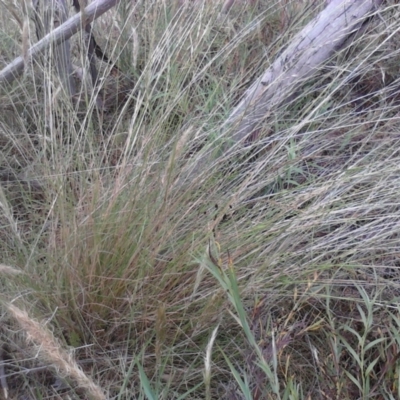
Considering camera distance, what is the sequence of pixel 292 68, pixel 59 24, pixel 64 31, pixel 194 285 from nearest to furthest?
1. pixel 194 285
2. pixel 292 68
3. pixel 64 31
4. pixel 59 24

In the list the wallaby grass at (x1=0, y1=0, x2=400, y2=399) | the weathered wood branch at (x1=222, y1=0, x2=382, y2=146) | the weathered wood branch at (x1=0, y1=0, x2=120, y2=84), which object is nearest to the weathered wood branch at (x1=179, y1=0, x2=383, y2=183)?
the weathered wood branch at (x1=222, y1=0, x2=382, y2=146)

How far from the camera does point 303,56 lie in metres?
1.66

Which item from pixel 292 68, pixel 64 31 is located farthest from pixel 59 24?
pixel 292 68

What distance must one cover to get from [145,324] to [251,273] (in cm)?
25

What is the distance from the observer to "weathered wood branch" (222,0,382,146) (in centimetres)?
155

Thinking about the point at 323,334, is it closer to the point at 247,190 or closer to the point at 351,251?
the point at 351,251

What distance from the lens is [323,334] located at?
1254 millimetres

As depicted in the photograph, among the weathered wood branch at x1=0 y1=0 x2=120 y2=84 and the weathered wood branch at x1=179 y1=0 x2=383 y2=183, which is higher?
the weathered wood branch at x1=0 y1=0 x2=120 y2=84

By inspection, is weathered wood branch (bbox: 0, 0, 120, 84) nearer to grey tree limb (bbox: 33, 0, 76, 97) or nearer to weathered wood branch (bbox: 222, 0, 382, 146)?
grey tree limb (bbox: 33, 0, 76, 97)

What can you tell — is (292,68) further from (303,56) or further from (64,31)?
(64,31)

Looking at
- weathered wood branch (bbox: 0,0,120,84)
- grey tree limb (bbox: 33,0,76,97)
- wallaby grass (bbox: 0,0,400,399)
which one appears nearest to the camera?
wallaby grass (bbox: 0,0,400,399)

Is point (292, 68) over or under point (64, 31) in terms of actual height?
under

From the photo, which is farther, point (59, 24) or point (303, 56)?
point (59, 24)

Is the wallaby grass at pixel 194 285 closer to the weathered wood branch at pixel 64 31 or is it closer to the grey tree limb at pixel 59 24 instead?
the weathered wood branch at pixel 64 31
